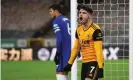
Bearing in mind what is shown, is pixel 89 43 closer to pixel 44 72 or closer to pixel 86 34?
pixel 86 34

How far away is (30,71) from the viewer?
16.7 m

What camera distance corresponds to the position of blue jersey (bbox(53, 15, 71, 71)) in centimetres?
839

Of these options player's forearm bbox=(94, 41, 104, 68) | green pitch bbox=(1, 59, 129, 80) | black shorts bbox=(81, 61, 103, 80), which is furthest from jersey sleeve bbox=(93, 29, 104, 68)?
green pitch bbox=(1, 59, 129, 80)

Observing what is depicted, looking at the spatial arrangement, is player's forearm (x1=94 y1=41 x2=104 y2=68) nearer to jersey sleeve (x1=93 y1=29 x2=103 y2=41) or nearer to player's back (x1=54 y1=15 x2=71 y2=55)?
jersey sleeve (x1=93 y1=29 x2=103 y2=41)

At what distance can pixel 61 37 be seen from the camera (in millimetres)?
A: 8375

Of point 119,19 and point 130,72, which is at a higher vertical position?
point 119,19

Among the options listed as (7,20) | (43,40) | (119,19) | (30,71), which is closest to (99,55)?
(119,19)

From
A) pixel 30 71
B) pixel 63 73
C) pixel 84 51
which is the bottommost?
pixel 30 71

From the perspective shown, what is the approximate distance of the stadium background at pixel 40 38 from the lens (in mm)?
9289

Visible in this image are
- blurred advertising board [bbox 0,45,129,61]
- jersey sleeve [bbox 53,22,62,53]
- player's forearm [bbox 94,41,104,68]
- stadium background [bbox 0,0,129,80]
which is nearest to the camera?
player's forearm [bbox 94,41,104,68]

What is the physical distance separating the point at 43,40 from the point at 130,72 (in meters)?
15.8

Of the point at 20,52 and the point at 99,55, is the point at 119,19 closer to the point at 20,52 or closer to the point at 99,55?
the point at 99,55

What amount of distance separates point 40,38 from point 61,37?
16149 mm

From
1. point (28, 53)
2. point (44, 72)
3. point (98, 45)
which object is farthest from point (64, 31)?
point (28, 53)
